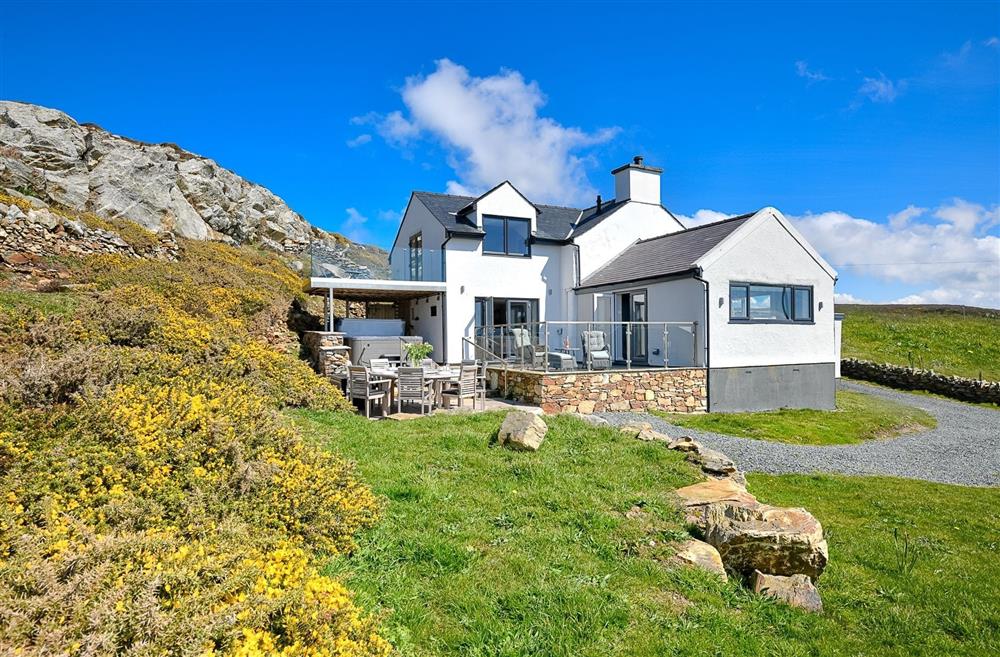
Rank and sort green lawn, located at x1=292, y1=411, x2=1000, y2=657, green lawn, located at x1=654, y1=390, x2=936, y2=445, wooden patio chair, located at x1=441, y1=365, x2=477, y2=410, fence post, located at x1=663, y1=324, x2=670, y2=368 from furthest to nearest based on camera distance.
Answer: fence post, located at x1=663, y1=324, x2=670, y2=368
green lawn, located at x1=654, y1=390, x2=936, y2=445
wooden patio chair, located at x1=441, y1=365, x2=477, y2=410
green lawn, located at x1=292, y1=411, x2=1000, y2=657

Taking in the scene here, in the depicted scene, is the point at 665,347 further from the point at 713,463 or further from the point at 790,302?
the point at 713,463

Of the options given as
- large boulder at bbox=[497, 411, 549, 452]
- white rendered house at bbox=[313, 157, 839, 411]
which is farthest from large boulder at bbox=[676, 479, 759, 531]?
white rendered house at bbox=[313, 157, 839, 411]

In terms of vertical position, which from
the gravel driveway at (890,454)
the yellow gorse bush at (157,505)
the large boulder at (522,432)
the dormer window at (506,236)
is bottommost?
the gravel driveway at (890,454)

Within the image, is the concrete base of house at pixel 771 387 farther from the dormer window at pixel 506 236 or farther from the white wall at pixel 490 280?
the dormer window at pixel 506 236

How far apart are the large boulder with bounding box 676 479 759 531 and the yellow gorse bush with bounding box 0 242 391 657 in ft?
12.2

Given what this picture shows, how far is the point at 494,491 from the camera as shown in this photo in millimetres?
6242

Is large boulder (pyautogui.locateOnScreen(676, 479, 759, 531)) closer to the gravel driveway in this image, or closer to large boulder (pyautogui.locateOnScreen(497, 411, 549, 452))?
large boulder (pyautogui.locateOnScreen(497, 411, 549, 452))

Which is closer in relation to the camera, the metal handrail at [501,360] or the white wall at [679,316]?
the metal handrail at [501,360]

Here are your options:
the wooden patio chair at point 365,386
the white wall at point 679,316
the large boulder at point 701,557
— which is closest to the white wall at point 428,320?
the wooden patio chair at point 365,386

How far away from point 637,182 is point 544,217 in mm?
4380

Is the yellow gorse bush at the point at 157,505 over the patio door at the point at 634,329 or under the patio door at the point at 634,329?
under

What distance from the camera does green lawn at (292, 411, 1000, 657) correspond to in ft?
12.2

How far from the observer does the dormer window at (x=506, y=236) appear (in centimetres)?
1947

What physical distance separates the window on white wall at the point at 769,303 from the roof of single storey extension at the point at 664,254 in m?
1.75
